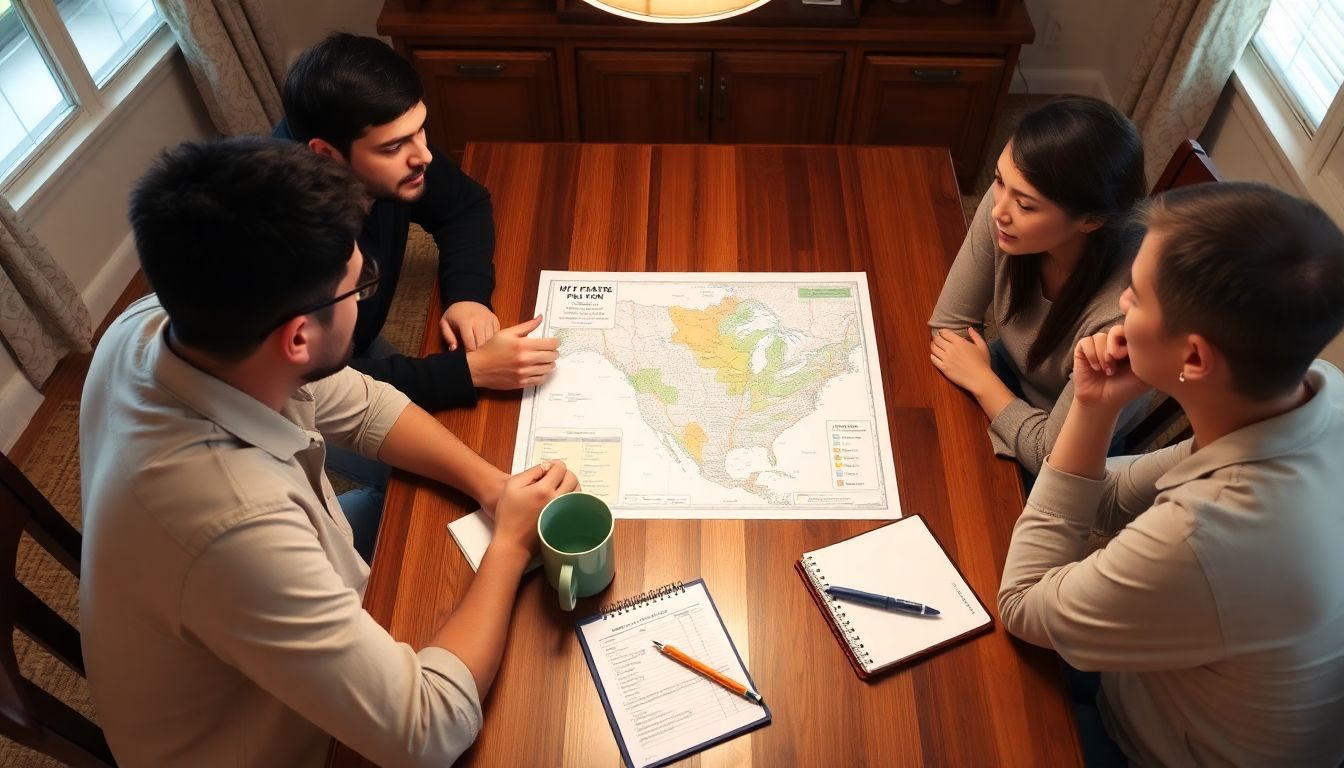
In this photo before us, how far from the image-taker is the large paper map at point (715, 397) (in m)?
1.20

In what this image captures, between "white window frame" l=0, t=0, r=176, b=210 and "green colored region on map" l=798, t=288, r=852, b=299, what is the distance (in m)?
2.03

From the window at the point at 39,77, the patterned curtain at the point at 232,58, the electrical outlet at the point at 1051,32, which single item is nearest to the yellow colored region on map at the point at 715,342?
the window at the point at 39,77

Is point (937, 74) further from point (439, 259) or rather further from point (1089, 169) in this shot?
point (439, 259)

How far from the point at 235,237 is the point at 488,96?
7.05 feet

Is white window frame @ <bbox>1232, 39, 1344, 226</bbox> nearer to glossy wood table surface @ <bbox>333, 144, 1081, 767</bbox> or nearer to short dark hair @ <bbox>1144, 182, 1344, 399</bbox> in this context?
glossy wood table surface @ <bbox>333, 144, 1081, 767</bbox>

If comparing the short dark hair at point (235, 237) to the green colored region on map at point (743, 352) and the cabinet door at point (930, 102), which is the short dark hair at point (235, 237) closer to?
the green colored region on map at point (743, 352)

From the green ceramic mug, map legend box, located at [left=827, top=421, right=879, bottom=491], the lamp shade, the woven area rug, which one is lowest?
the woven area rug

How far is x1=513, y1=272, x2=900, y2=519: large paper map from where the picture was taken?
120 centimetres

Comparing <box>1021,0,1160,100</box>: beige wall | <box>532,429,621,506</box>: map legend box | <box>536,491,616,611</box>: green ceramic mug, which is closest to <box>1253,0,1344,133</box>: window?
<box>1021,0,1160,100</box>: beige wall

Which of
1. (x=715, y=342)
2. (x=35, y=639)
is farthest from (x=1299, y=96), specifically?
(x=35, y=639)

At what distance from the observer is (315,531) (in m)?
0.98

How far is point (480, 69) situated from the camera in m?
2.75

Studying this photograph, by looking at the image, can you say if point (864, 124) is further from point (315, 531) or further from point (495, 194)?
point (315, 531)

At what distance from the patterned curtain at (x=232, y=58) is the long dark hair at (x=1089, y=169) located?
2.45m
